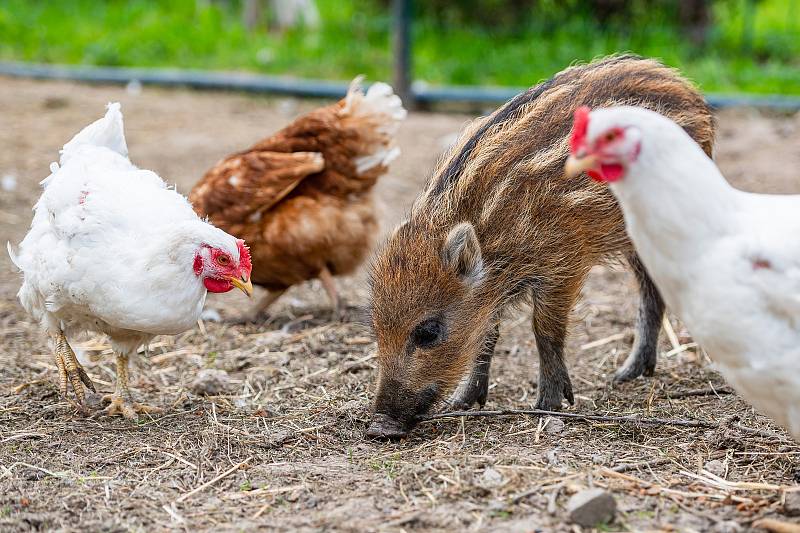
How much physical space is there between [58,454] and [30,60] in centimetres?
1075

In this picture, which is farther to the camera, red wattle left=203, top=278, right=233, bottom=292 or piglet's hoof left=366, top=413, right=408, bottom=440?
red wattle left=203, top=278, right=233, bottom=292

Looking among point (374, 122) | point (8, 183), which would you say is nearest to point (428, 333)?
point (374, 122)

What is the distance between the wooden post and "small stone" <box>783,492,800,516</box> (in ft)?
26.8

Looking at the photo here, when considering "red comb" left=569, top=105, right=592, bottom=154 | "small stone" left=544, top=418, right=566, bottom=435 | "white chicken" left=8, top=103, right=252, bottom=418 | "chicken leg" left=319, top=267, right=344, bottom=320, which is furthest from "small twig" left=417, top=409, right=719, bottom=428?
"chicken leg" left=319, top=267, right=344, bottom=320

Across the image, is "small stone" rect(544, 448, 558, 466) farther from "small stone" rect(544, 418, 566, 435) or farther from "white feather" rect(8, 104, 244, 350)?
"white feather" rect(8, 104, 244, 350)

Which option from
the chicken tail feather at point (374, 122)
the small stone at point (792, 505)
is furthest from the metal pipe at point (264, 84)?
the small stone at point (792, 505)

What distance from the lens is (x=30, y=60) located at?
13.9 meters

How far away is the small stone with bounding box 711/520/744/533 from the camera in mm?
3385

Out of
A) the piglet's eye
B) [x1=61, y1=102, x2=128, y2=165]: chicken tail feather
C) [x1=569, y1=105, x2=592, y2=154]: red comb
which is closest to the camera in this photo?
[x1=569, y1=105, x2=592, y2=154]: red comb

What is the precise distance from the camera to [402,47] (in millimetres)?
11031

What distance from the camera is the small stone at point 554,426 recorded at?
4449 mm

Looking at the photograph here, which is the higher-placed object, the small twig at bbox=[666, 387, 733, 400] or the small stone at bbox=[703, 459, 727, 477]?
the small stone at bbox=[703, 459, 727, 477]

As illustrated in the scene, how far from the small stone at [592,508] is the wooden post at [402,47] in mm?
8217

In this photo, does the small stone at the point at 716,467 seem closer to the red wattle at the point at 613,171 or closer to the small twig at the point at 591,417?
the small twig at the point at 591,417
